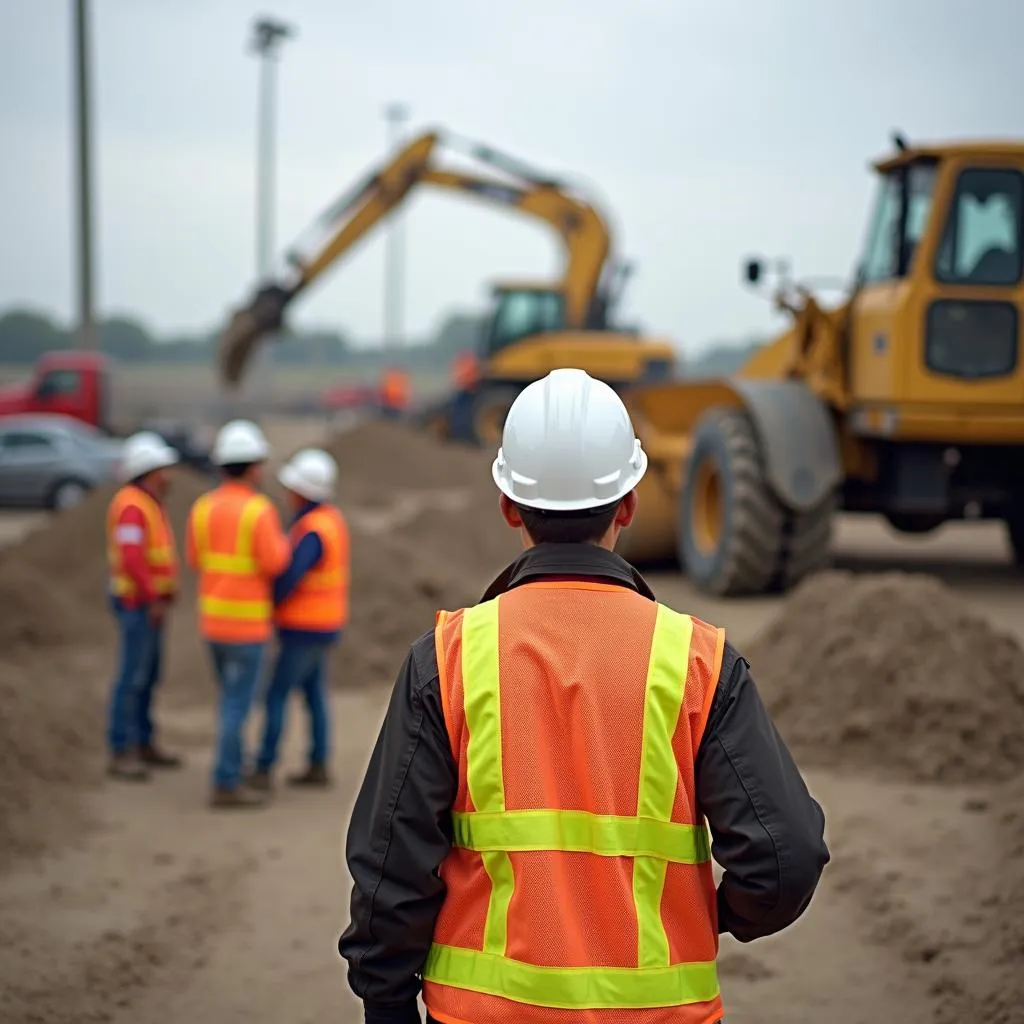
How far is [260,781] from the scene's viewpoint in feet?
25.0

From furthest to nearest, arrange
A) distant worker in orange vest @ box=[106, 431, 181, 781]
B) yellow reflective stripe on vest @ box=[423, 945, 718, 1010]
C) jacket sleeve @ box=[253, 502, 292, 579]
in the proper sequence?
distant worker in orange vest @ box=[106, 431, 181, 781], jacket sleeve @ box=[253, 502, 292, 579], yellow reflective stripe on vest @ box=[423, 945, 718, 1010]

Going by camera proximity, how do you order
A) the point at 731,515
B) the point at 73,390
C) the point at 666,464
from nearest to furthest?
the point at 731,515 < the point at 666,464 < the point at 73,390

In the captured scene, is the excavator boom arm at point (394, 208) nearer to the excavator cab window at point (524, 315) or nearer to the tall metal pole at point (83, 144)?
the excavator cab window at point (524, 315)

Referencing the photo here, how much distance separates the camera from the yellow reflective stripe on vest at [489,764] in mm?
2432

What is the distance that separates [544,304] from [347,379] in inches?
2464

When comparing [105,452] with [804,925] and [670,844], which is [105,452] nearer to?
[804,925]

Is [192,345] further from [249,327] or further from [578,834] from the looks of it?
[578,834]

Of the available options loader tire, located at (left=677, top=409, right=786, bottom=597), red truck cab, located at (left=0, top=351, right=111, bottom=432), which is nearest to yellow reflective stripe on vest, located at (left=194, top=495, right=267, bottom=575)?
loader tire, located at (left=677, top=409, right=786, bottom=597)

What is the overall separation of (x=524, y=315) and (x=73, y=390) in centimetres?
959

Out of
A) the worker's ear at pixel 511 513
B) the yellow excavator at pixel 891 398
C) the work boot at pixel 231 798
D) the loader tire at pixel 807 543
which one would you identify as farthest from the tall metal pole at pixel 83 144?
the worker's ear at pixel 511 513

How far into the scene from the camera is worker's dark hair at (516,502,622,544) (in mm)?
2576

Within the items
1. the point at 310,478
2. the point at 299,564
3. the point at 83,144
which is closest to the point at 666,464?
the point at 310,478

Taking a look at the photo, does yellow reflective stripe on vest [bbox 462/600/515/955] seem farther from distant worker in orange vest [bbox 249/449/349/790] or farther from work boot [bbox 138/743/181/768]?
work boot [bbox 138/743/181/768]

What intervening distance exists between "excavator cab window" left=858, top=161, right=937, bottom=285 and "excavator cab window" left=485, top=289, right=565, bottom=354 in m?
12.5
